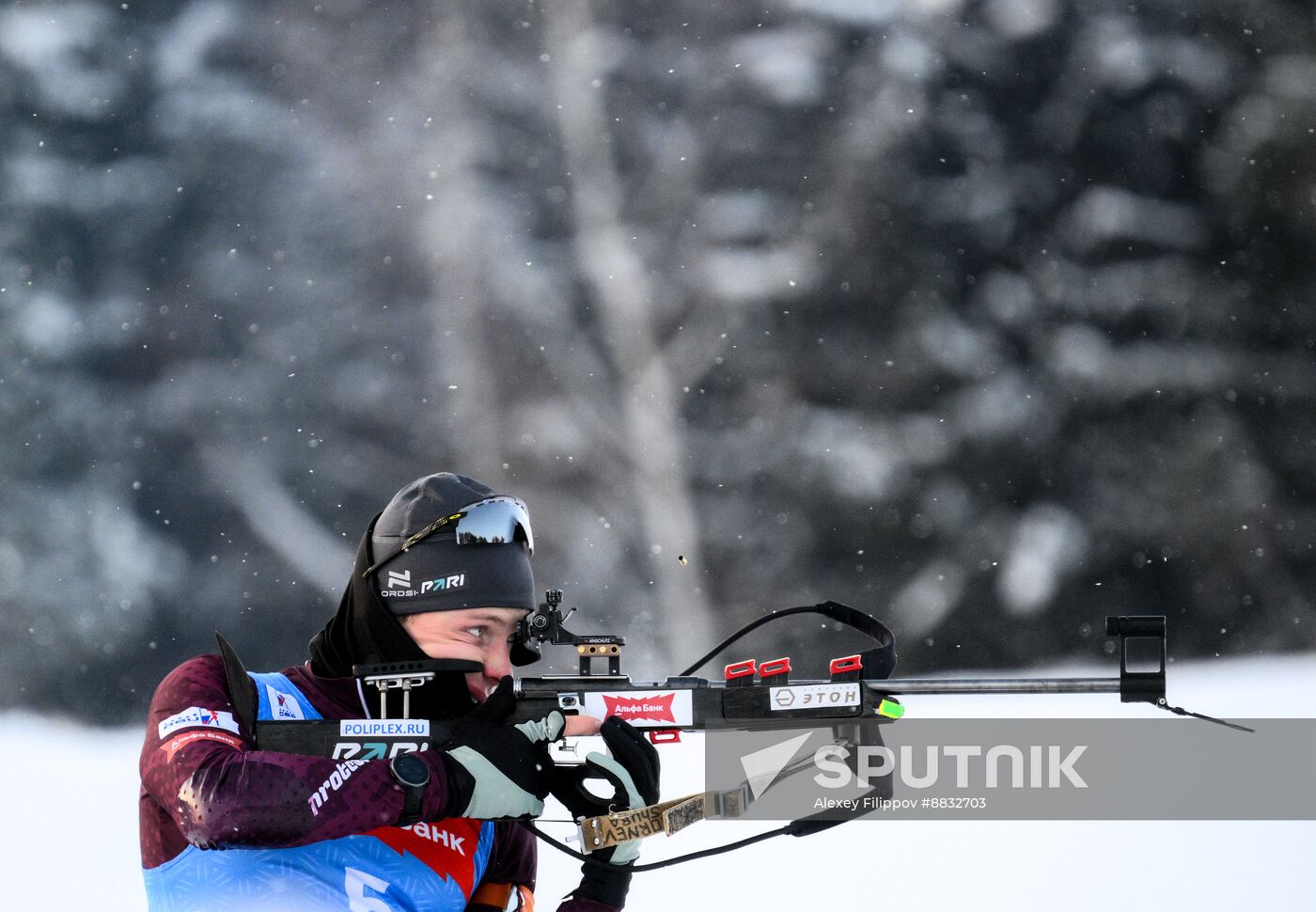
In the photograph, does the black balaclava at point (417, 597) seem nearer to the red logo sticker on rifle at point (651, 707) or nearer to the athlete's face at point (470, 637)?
the athlete's face at point (470, 637)

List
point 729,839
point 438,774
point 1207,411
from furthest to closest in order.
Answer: point 1207,411, point 729,839, point 438,774

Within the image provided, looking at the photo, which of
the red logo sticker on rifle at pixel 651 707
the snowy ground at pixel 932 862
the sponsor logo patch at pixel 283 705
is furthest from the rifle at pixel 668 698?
the snowy ground at pixel 932 862

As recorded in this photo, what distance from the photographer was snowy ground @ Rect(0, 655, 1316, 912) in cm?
367

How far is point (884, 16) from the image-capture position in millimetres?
5586

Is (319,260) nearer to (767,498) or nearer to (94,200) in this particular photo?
(94,200)

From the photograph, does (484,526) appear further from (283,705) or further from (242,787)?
(242,787)

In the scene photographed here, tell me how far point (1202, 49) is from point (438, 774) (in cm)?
495

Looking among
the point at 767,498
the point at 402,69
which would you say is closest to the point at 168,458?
the point at 402,69

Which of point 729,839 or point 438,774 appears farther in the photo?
point 729,839

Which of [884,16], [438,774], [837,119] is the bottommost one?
[438,774]

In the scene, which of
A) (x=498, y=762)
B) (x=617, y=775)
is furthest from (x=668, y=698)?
(x=498, y=762)

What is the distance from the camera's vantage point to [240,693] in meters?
2.06

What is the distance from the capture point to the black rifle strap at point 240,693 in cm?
205

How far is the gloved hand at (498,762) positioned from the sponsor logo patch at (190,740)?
334 millimetres
